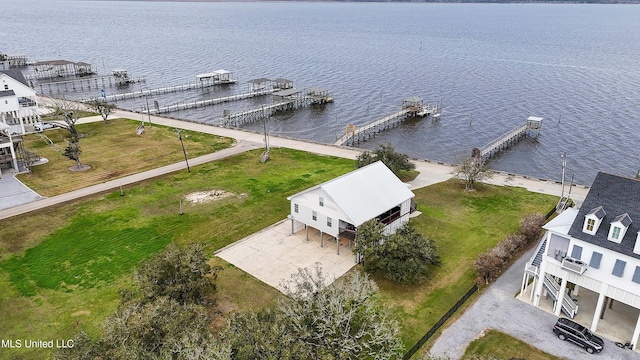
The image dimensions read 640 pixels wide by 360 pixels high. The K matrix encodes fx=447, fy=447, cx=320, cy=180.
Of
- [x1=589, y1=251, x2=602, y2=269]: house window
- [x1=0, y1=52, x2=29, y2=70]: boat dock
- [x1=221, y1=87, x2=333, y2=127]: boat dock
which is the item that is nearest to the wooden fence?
[x1=589, y1=251, x2=602, y2=269]: house window

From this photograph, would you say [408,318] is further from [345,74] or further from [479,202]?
[345,74]

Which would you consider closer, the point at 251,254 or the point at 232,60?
the point at 251,254

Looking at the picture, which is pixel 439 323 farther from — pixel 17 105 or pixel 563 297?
pixel 17 105

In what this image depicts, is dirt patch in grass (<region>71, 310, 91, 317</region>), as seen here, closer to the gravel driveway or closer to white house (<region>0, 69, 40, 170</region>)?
the gravel driveway

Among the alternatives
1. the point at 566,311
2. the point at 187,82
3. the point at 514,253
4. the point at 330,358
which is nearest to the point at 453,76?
the point at 187,82

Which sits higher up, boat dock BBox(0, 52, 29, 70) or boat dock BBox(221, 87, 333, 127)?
boat dock BBox(0, 52, 29, 70)

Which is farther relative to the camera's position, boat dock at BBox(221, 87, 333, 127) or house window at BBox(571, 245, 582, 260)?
boat dock at BBox(221, 87, 333, 127)
